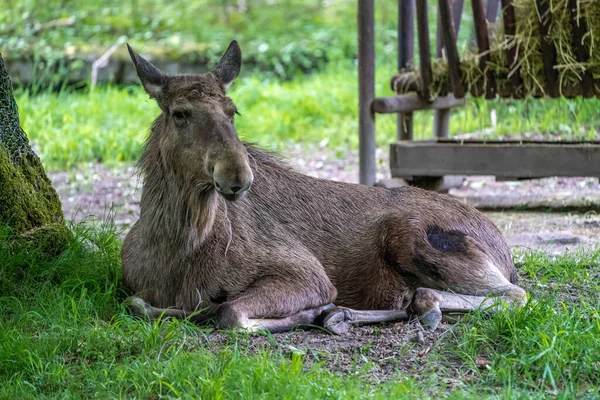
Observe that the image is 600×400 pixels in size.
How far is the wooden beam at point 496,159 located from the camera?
27.8ft

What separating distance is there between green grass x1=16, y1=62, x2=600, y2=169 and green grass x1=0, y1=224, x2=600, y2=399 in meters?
5.43

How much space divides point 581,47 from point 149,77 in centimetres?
432

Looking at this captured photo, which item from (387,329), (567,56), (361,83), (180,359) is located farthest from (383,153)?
(180,359)

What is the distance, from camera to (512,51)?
8219mm

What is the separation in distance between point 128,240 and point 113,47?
1053 centimetres

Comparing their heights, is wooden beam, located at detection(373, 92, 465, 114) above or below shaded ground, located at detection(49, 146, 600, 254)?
above

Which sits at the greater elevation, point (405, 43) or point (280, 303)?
point (405, 43)

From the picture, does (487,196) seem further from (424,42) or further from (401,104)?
(424,42)

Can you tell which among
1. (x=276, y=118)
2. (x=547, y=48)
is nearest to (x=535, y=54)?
(x=547, y=48)

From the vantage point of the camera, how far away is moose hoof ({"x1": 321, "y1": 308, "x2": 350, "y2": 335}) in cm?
527

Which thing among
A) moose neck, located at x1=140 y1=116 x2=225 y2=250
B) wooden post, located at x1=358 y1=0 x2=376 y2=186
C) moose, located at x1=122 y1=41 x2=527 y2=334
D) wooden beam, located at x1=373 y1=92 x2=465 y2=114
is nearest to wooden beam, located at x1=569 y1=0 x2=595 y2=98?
wooden beam, located at x1=373 y1=92 x2=465 y2=114

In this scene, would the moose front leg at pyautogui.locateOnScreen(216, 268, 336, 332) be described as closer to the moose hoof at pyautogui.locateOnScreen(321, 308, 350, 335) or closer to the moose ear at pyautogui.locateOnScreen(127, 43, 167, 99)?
the moose hoof at pyautogui.locateOnScreen(321, 308, 350, 335)

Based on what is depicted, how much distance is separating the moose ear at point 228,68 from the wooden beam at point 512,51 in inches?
135

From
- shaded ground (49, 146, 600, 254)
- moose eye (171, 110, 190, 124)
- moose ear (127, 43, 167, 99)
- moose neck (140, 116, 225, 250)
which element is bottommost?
shaded ground (49, 146, 600, 254)
